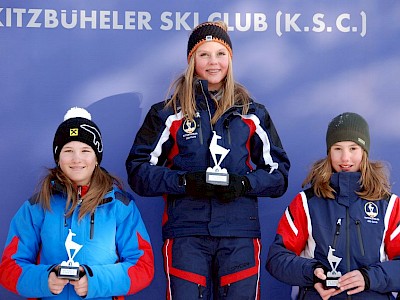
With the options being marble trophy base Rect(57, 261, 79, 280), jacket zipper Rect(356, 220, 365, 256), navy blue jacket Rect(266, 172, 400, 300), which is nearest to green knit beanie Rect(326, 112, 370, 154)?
navy blue jacket Rect(266, 172, 400, 300)

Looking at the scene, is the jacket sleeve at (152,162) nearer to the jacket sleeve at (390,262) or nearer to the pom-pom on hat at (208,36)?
the pom-pom on hat at (208,36)

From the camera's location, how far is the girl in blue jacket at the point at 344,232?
3.70 m

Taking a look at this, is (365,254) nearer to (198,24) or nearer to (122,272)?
(122,272)

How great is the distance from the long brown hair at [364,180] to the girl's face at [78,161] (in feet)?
3.62

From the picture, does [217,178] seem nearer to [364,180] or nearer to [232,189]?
[232,189]

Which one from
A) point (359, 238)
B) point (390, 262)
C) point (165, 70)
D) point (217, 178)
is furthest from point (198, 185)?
point (165, 70)

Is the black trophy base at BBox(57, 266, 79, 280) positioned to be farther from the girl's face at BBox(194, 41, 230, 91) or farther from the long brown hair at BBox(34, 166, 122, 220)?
the girl's face at BBox(194, 41, 230, 91)

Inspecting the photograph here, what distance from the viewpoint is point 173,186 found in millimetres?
3916

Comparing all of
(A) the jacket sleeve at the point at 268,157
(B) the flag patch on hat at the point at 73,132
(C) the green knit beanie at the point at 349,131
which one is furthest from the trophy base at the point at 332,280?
(B) the flag patch on hat at the point at 73,132

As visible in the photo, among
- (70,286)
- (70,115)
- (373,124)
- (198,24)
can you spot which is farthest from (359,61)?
(70,286)

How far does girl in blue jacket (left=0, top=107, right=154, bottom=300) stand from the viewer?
367 centimetres

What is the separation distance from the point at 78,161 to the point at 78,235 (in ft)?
1.23

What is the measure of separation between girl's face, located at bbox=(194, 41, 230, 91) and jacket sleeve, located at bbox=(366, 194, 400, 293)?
1078mm

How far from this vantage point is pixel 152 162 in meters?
4.07
